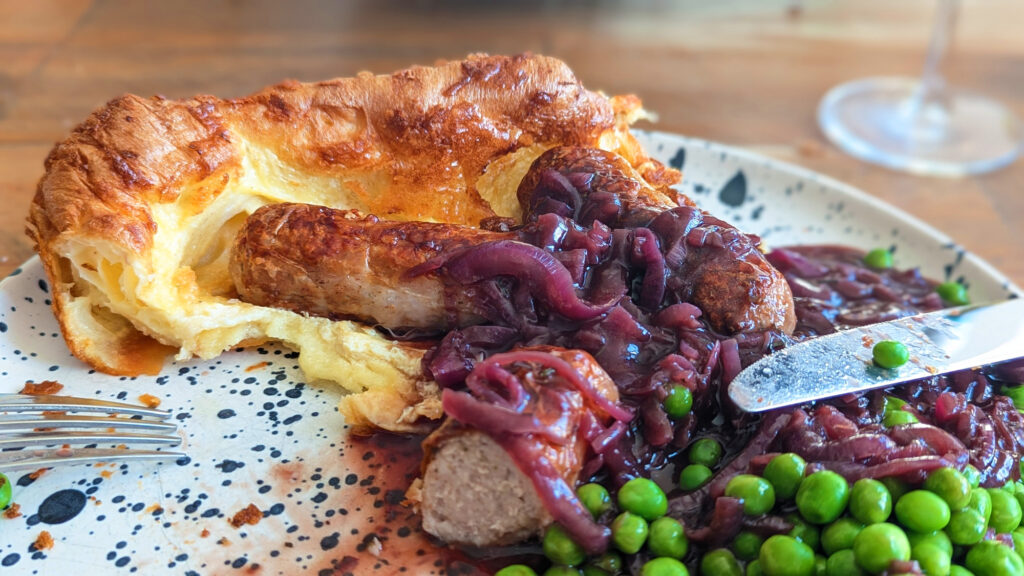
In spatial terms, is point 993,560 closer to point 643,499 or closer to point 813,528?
point 813,528

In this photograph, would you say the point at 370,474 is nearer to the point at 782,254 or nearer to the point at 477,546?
the point at 477,546

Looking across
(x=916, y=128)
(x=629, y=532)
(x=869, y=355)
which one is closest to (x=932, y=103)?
(x=916, y=128)

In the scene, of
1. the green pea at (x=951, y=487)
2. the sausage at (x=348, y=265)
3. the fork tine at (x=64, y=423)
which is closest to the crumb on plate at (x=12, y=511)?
the fork tine at (x=64, y=423)

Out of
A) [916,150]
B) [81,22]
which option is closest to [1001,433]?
[916,150]

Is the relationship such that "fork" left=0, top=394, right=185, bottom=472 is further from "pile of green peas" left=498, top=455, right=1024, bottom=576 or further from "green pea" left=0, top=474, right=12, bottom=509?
"pile of green peas" left=498, top=455, right=1024, bottom=576

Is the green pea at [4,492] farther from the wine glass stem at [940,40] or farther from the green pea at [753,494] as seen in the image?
the wine glass stem at [940,40]

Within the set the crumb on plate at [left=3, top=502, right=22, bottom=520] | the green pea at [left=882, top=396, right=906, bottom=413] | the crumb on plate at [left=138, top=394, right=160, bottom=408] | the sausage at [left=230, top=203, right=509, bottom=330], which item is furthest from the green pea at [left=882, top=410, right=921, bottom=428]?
the crumb on plate at [left=3, top=502, right=22, bottom=520]
